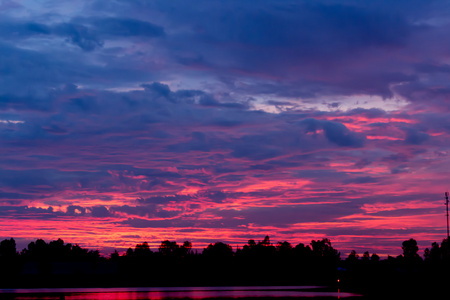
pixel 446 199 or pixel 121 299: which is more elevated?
pixel 446 199

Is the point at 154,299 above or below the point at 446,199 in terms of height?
below

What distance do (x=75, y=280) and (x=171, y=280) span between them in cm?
3166

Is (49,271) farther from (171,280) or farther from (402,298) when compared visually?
(402,298)

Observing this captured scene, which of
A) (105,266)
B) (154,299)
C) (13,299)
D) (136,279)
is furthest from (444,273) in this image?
(105,266)

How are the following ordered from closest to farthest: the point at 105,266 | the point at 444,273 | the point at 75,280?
the point at 444,273 < the point at 75,280 < the point at 105,266

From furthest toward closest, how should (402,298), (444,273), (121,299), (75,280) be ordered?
(75,280)
(444,273)
(121,299)
(402,298)

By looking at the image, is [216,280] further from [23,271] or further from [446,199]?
[446,199]

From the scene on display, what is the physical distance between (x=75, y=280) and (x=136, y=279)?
20588mm

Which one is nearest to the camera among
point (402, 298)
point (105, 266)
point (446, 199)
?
point (402, 298)

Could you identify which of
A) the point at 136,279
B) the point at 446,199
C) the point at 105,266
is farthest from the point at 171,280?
the point at 446,199

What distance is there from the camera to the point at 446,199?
134500 mm

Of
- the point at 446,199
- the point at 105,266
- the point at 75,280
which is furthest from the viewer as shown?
the point at 105,266

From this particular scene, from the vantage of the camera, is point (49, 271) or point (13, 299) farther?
point (49, 271)

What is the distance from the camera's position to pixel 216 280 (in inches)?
7530
